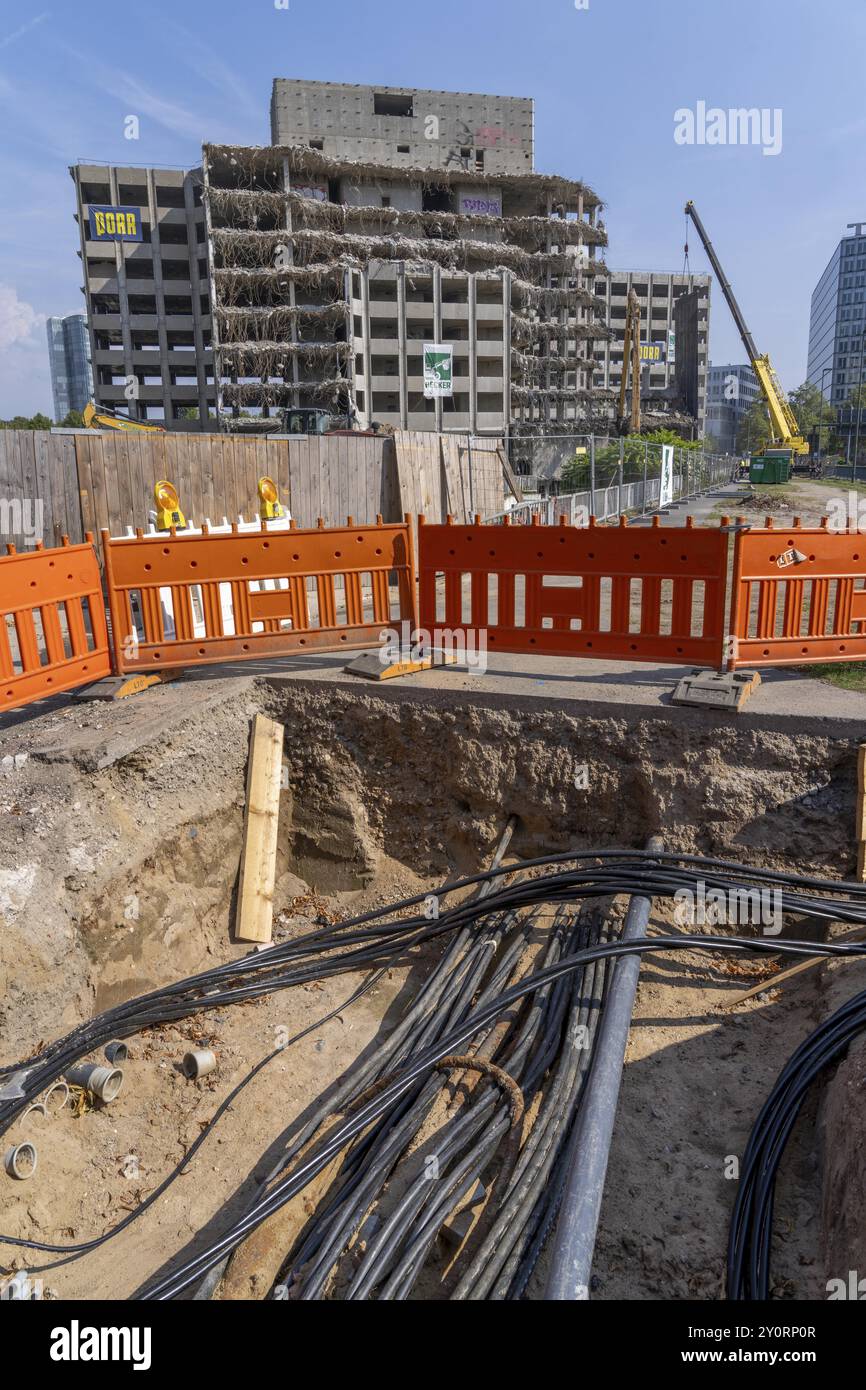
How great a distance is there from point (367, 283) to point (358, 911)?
6522 centimetres

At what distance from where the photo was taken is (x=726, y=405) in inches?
5571

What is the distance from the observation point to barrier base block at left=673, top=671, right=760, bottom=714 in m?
6.04

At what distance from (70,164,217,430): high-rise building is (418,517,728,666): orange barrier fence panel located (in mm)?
65840

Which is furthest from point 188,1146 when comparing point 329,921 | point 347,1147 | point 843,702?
point 843,702

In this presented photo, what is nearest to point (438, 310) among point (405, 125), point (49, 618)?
point (405, 125)

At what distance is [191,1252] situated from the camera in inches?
158

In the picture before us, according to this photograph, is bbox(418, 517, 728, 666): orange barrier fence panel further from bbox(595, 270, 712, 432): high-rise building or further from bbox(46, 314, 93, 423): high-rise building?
bbox(46, 314, 93, 423): high-rise building

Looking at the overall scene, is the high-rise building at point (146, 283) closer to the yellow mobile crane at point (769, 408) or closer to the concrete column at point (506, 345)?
the concrete column at point (506, 345)

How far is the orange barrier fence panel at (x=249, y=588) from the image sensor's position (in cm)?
697

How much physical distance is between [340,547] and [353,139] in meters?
72.5

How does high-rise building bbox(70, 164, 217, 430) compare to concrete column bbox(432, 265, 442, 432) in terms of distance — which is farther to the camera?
high-rise building bbox(70, 164, 217, 430)

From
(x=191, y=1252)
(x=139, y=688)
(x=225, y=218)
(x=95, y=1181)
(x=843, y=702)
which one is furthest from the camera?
(x=225, y=218)

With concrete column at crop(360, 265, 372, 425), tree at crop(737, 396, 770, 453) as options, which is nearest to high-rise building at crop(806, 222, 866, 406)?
tree at crop(737, 396, 770, 453)
